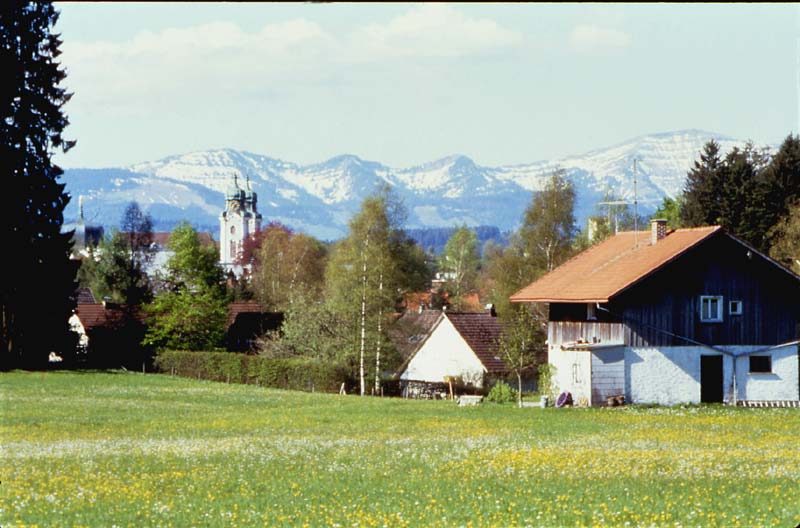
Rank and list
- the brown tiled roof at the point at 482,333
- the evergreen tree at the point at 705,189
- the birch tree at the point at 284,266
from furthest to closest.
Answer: the birch tree at the point at 284,266 → the evergreen tree at the point at 705,189 → the brown tiled roof at the point at 482,333

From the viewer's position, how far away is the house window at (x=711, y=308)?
158 feet

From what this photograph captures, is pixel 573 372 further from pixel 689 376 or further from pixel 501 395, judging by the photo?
pixel 501 395

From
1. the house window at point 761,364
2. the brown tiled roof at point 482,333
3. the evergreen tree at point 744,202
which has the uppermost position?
the evergreen tree at point 744,202

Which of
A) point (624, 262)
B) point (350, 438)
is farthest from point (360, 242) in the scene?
point (350, 438)

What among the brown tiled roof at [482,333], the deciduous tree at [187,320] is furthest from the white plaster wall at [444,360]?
the deciduous tree at [187,320]

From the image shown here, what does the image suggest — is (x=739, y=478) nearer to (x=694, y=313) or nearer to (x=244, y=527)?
(x=244, y=527)

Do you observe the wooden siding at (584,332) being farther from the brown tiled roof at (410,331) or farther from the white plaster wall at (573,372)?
the brown tiled roof at (410,331)

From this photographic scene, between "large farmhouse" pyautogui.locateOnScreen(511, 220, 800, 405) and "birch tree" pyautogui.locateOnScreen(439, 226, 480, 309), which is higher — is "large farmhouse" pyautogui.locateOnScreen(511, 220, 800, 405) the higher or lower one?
the lower one

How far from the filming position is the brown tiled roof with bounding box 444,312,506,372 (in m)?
64.1

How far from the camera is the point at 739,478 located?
19781 millimetres

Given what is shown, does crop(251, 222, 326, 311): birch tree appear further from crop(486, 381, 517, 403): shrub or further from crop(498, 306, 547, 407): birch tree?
crop(486, 381, 517, 403): shrub

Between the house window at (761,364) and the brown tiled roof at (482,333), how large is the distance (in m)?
17.5

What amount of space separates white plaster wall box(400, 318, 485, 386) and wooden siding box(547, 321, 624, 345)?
49.2ft

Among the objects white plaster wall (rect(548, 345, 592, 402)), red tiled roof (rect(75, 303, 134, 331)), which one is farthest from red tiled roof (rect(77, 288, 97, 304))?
white plaster wall (rect(548, 345, 592, 402))
